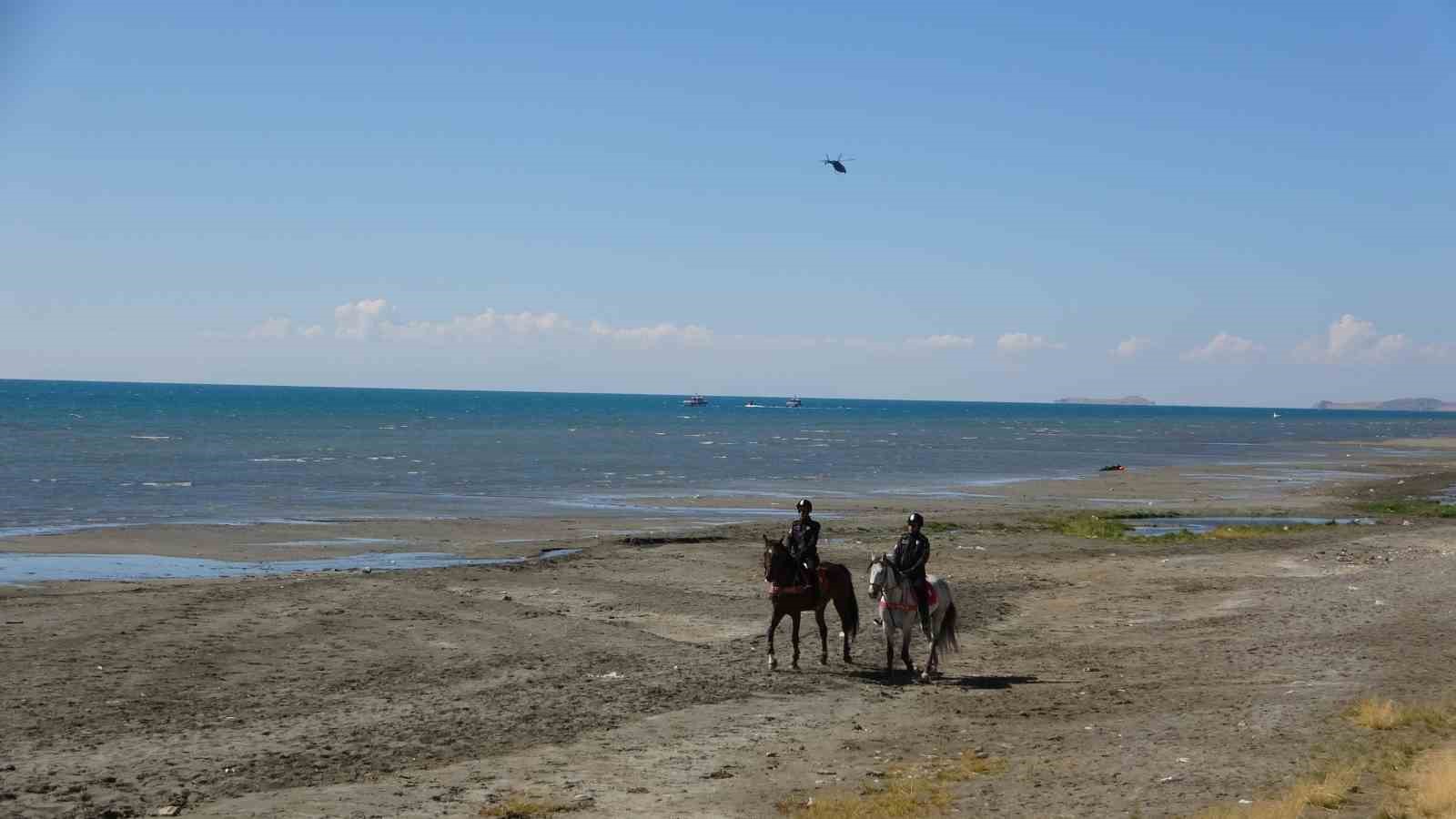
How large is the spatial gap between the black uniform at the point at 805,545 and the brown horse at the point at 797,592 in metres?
0.11

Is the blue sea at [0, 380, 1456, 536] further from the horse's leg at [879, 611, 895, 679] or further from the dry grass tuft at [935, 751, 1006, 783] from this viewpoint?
the dry grass tuft at [935, 751, 1006, 783]

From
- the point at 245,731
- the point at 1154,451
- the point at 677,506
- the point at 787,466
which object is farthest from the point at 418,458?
the point at 245,731

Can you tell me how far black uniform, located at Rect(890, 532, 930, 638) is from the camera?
18406 mm

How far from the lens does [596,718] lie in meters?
16.1

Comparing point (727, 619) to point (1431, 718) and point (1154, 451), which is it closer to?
point (1431, 718)

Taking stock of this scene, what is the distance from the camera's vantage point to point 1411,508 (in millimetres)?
50531

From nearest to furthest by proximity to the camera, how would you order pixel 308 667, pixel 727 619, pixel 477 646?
pixel 308 667
pixel 477 646
pixel 727 619

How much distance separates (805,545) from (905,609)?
1.76 m

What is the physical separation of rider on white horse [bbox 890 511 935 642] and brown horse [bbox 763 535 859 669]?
118cm

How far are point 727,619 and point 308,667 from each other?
320 inches

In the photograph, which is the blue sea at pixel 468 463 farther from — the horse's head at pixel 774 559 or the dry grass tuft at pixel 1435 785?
the dry grass tuft at pixel 1435 785

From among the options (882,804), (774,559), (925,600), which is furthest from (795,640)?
(882,804)

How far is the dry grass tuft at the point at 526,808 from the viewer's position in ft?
39.4

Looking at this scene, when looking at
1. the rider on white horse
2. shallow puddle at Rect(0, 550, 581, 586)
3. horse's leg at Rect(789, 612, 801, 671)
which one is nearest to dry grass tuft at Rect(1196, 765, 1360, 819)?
the rider on white horse
